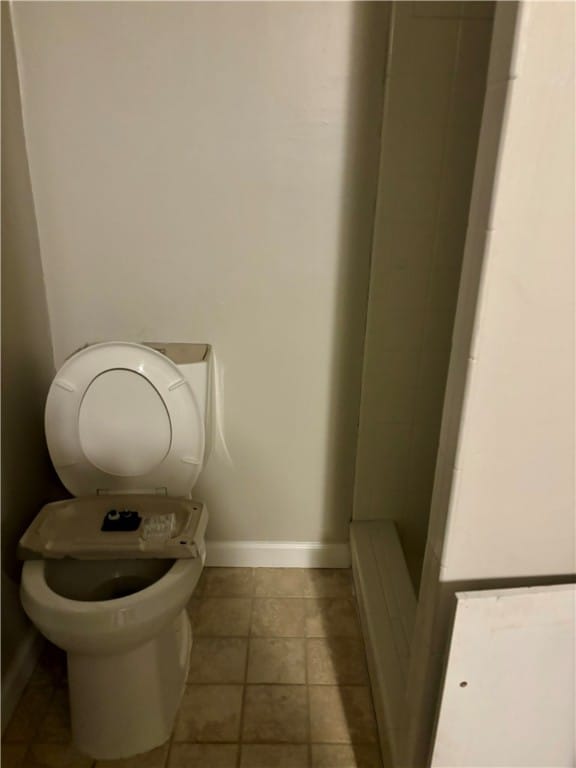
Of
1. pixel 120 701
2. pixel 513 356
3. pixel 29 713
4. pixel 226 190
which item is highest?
pixel 226 190

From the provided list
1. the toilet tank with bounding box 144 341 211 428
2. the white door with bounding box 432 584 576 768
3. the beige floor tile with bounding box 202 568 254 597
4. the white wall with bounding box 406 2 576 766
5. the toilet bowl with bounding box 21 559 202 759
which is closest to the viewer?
the white wall with bounding box 406 2 576 766

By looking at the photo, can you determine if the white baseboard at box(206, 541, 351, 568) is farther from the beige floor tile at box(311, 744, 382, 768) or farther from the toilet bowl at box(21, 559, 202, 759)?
the beige floor tile at box(311, 744, 382, 768)

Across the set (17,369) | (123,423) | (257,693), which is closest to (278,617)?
(257,693)

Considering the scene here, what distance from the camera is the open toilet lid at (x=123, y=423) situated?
1.29 m

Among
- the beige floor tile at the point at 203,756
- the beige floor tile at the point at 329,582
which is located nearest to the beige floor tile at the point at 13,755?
the beige floor tile at the point at 203,756

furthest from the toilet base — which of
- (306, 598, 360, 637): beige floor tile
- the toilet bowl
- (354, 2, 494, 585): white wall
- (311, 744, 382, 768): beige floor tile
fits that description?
(354, 2, 494, 585): white wall

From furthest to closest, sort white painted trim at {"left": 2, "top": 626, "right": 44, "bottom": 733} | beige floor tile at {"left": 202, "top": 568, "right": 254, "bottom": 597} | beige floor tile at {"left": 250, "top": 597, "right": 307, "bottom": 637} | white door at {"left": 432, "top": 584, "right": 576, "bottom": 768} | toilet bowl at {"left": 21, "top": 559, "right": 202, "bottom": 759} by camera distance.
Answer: beige floor tile at {"left": 202, "top": 568, "right": 254, "bottom": 597} → beige floor tile at {"left": 250, "top": 597, "right": 307, "bottom": 637} → white painted trim at {"left": 2, "top": 626, "right": 44, "bottom": 733} → toilet bowl at {"left": 21, "top": 559, "right": 202, "bottom": 759} → white door at {"left": 432, "top": 584, "right": 576, "bottom": 768}

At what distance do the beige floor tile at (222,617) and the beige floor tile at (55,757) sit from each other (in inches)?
15.7

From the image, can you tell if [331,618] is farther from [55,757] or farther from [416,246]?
[416,246]

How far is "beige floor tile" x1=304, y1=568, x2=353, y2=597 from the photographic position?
1661mm

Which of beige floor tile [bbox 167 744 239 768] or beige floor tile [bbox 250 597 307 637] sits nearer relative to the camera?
beige floor tile [bbox 167 744 239 768]

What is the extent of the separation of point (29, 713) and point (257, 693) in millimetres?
531

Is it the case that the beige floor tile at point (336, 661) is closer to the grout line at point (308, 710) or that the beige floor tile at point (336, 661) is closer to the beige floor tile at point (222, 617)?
the grout line at point (308, 710)

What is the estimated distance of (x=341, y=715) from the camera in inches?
50.8
